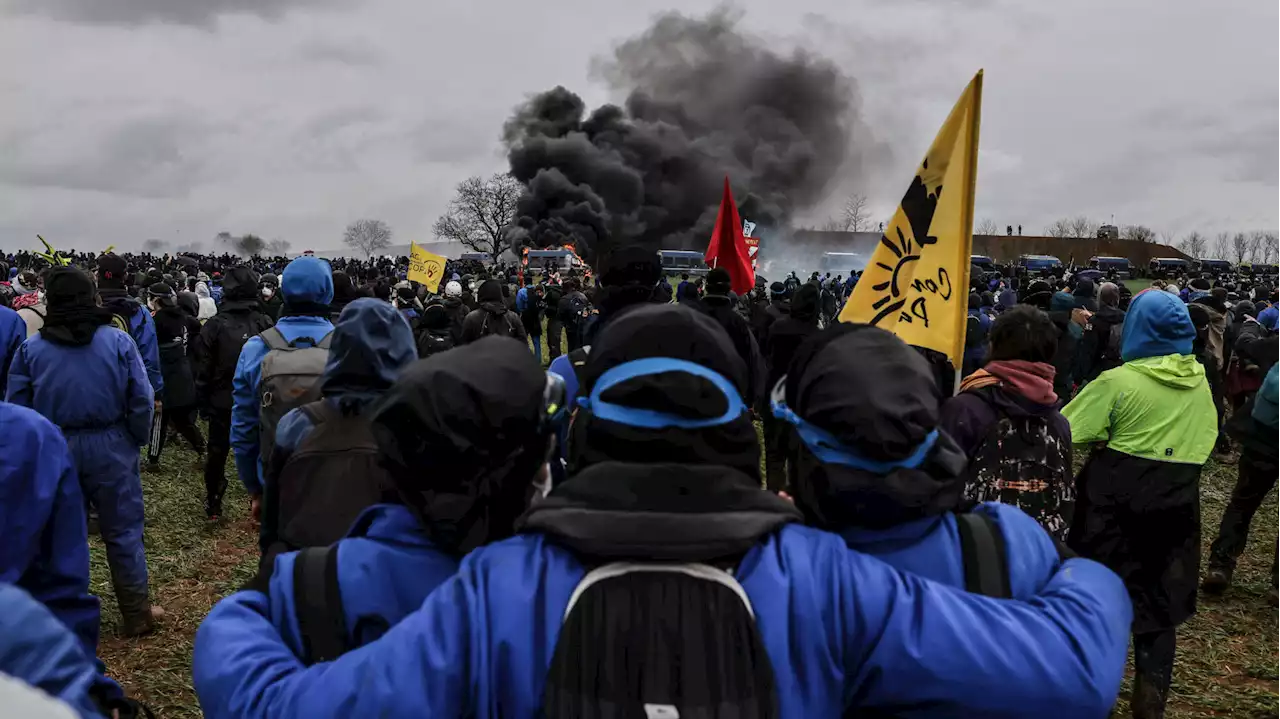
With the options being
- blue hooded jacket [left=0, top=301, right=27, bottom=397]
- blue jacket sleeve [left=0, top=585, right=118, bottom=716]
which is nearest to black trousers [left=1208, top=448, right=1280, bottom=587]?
blue jacket sleeve [left=0, top=585, right=118, bottom=716]

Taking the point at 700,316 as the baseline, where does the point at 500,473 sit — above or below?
below

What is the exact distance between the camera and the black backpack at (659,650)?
3.82 ft

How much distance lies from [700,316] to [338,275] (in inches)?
262

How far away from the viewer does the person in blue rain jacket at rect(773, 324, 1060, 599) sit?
145cm

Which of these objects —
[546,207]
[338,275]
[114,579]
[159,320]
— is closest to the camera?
[114,579]

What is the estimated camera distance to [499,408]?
1437mm

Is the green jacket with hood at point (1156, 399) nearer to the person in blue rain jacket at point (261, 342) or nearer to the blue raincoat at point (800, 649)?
the blue raincoat at point (800, 649)

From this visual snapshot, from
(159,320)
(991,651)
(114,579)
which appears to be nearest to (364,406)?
(991,651)

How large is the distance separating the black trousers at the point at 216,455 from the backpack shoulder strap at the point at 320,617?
557 cm

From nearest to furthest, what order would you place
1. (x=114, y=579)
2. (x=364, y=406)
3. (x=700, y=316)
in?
(x=700, y=316)
(x=364, y=406)
(x=114, y=579)

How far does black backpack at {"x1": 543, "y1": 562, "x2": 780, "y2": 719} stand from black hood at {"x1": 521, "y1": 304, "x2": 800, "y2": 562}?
0.04 metres

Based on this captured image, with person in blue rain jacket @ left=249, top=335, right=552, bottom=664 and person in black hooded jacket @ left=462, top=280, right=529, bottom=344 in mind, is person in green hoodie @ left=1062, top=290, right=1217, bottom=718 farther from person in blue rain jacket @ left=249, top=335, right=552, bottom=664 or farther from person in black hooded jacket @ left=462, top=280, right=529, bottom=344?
person in black hooded jacket @ left=462, top=280, right=529, bottom=344

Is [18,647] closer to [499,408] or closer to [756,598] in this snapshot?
[499,408]

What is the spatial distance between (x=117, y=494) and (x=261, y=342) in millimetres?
1374
